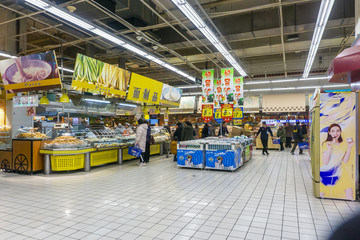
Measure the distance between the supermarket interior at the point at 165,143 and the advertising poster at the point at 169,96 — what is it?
3.9 inches

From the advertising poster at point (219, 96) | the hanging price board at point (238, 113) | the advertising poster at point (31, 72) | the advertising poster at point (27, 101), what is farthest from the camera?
the hanging price board at point (238, 113)

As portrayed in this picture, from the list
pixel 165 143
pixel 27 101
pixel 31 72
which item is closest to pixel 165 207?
pixel 31 72

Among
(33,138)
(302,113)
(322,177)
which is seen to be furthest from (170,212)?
(302,113)

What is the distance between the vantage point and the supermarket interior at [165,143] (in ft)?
12.2

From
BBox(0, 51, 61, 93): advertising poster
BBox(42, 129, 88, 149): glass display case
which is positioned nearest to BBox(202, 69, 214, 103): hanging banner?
BBox(42, 129, 88, 149): glass display case

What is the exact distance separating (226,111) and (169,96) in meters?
3.21

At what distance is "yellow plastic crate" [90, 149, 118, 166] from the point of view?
802cm

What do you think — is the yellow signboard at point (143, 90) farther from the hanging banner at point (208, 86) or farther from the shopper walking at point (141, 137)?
the hanging banner at point (208, 86)

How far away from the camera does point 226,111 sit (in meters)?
10.6

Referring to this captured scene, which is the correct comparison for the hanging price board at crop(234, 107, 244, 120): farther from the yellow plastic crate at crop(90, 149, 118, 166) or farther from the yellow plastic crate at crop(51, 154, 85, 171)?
the yellow plastic crate at crop(51, 154, 85, 171)

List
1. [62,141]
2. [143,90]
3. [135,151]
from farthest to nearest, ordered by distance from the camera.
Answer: [143,90], [135,151], [62,141]

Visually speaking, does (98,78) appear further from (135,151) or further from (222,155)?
(222,155)

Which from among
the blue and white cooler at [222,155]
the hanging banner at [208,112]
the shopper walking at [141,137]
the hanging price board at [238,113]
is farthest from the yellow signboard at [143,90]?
the hanging price board at [238,113]

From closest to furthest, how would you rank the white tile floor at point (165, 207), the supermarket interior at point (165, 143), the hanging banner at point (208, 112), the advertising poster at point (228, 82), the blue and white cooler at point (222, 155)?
the white tile floor at point (165, 207) < the supermarket interior at point (165, 143) < the blue and white cooler at point (222, 155) < the advertising poster at point (228, 82) < the hanging banner at point (208, 112)
